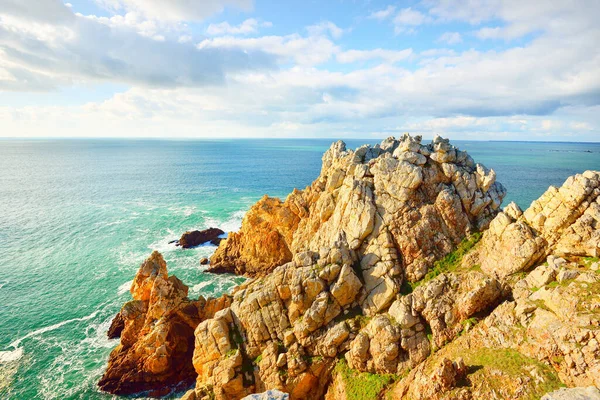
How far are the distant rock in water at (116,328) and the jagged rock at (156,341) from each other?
5.95 meters

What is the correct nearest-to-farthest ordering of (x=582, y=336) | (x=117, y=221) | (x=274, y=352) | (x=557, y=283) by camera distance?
(x=582, y=336), (x=557, y=283), (x=274, y=352), (x=117, y=221)

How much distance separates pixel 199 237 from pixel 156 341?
4144cm

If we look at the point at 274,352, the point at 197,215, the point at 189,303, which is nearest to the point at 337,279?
the point at 274,352

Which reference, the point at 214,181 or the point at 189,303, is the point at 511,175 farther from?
the point at 189,303

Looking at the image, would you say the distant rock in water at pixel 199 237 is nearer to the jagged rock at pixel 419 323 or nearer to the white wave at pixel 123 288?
the white wave at pixel 123 288

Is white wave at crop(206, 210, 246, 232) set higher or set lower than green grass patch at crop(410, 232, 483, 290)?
lower

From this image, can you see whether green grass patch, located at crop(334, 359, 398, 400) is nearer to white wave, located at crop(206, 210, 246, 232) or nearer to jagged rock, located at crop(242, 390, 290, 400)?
jagged rock, located at crop(242, 390, 290, 400)

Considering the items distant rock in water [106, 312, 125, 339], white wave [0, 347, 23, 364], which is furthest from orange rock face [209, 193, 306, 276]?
white wave [0, 347, 23, 364]

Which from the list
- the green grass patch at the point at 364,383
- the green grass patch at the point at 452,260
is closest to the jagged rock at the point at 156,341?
the green grass patch at the point at 364,383

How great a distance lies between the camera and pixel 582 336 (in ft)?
66.6

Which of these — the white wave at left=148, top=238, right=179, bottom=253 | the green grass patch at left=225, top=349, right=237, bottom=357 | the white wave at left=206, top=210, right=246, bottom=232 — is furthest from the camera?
the white wave at left=206, top=210, right=246, bottom=232

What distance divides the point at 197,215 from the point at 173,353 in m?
63.6

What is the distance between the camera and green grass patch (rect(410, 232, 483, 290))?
30.2 metres

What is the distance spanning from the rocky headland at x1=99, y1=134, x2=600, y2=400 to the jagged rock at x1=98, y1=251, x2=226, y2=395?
17cm
